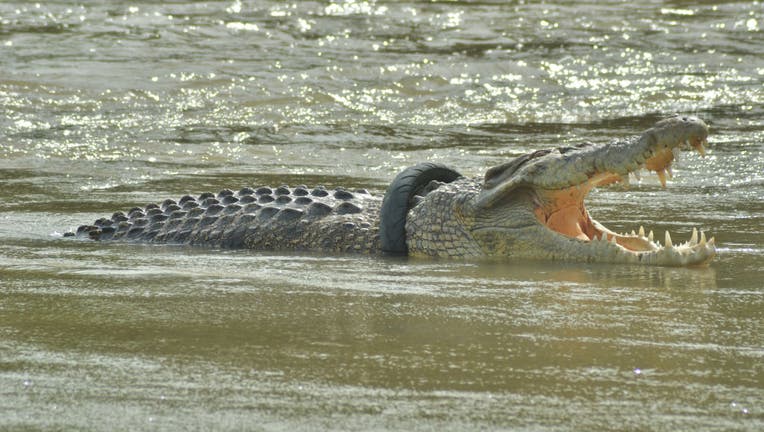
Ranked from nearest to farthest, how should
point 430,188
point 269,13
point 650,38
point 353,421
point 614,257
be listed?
point 353,421, point 614,257, point 430,188, point 650,38, point 269,13

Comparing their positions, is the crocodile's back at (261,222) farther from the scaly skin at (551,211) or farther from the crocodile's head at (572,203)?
the crocodile's head at (572,203)

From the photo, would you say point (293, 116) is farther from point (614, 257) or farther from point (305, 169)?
point (614, 257)

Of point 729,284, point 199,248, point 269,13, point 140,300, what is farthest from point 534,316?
point 269,13

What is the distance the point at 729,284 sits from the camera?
459 cm

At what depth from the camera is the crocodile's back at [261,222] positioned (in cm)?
605

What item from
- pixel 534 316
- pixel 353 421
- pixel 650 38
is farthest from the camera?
pixel 650 38

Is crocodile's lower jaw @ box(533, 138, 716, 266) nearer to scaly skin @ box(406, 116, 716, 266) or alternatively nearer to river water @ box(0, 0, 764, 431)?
scaly skin @ box(406, 116, 716, 266)

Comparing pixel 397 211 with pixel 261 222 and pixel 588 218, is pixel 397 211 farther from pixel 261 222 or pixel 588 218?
pixel 588 218

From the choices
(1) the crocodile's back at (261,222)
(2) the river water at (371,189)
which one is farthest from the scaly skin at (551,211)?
(1) the crocodile's back at (261,222)

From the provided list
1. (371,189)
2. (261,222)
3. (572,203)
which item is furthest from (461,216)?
(371,189)

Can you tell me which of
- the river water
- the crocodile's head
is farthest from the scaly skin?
the river water

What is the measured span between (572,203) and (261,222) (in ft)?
5.51

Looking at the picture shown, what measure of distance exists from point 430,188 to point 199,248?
1261mm

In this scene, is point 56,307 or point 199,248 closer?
point 56,307
